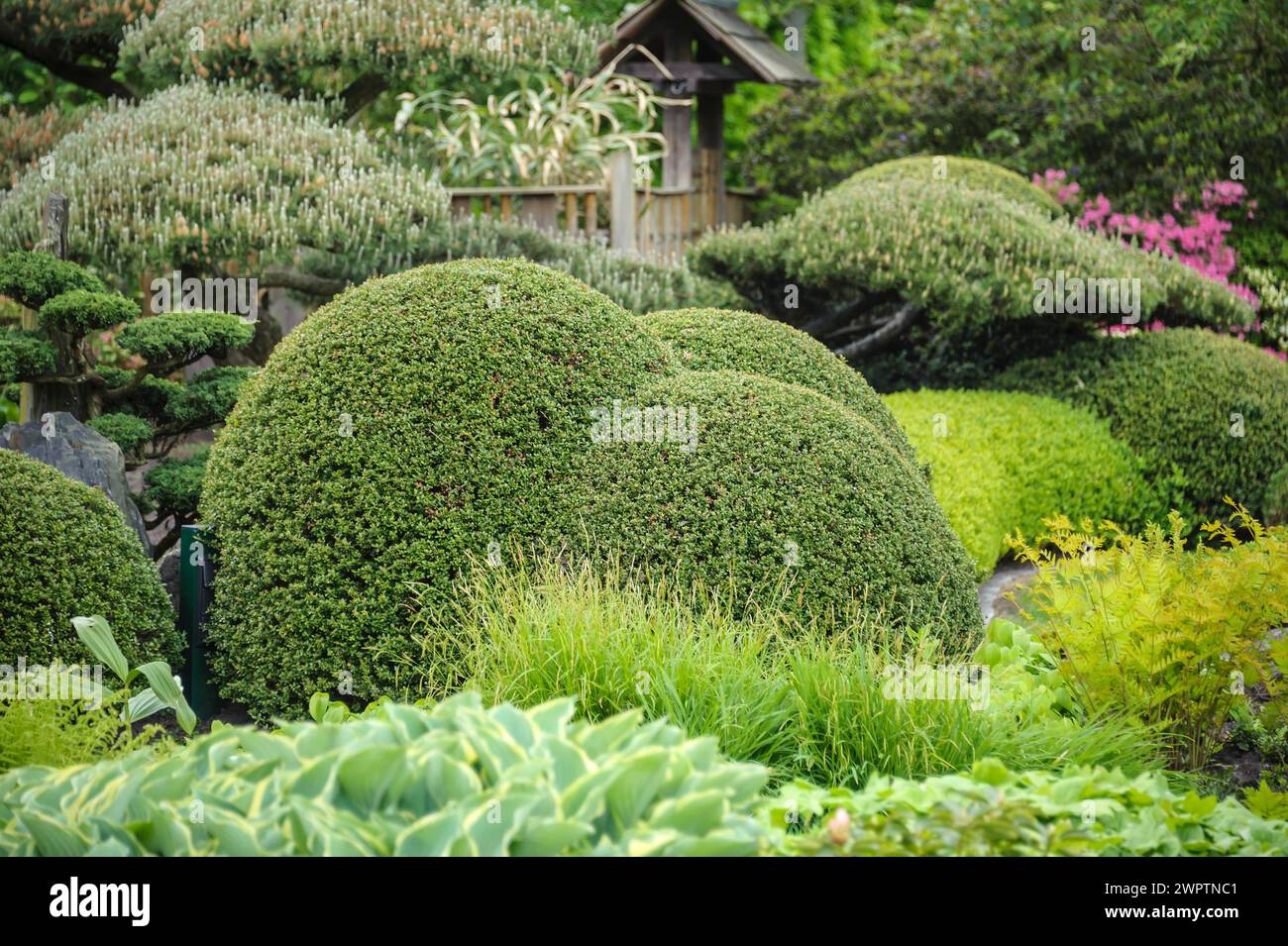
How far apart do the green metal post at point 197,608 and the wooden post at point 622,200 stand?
6.25m

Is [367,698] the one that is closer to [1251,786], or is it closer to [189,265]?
[1251,786]

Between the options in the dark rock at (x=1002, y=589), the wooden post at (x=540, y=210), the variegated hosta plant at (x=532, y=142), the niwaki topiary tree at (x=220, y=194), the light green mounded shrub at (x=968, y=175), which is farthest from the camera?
the variegated hosta plant at (x=532, y=142)

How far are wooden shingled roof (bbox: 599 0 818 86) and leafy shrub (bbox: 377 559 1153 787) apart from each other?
9.86 m

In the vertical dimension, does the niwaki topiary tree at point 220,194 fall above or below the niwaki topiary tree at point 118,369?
above

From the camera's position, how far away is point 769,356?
6.30 meters

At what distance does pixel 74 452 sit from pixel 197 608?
3.63 ft

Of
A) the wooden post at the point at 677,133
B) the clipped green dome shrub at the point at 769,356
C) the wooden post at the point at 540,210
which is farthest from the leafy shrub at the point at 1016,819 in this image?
the wooden post at the point at 677,133

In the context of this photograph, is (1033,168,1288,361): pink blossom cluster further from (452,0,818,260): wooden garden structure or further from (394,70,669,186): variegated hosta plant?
(394,70,669,186): variegated hosta plant

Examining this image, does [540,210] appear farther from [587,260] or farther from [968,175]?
[968,175]

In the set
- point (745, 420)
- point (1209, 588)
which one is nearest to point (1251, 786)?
point (1209, 588)

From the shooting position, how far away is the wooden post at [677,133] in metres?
13.8

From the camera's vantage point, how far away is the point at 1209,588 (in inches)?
186

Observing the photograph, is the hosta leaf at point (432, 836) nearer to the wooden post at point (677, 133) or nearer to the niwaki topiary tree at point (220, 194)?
the niwaki topiary tree at point (220, 194)

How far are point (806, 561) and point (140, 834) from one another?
118 inches
